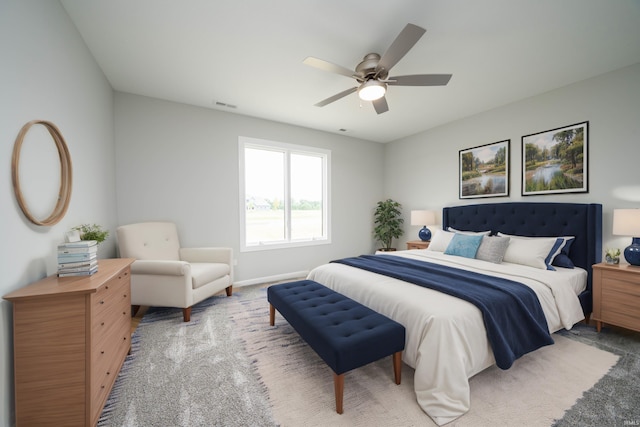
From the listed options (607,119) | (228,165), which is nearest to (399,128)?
(607,119)

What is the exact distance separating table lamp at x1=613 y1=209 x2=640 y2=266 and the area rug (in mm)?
999

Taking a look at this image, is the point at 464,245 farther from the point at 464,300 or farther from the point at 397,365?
the point at 397,365

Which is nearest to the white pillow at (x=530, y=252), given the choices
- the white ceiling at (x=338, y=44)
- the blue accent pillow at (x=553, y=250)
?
the blue accent pillow at (x=553, y=250)

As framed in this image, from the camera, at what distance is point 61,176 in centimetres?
193

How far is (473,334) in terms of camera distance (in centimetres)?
164

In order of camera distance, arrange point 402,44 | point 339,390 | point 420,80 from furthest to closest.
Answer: point 420,80
point 402,44
point 339,390

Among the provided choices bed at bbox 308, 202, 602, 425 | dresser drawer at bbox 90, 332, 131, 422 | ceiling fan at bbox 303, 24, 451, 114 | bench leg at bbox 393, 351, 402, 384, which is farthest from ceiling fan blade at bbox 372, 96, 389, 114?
dresser drawer at bbox 90, 332, 131, 422

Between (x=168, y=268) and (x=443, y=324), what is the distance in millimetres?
2639

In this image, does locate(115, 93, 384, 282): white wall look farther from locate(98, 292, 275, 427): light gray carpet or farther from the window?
locate(98, 292, 275, 427): light gray carpet

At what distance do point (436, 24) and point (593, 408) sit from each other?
2873 mm

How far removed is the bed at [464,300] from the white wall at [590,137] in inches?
8.1

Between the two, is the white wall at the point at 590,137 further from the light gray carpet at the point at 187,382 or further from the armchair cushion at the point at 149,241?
the armchair cushion at the point at 149,241

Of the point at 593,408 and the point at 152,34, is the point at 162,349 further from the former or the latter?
the point at 593,408

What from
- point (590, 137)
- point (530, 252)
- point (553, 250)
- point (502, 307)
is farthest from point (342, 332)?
point (590, 137)
